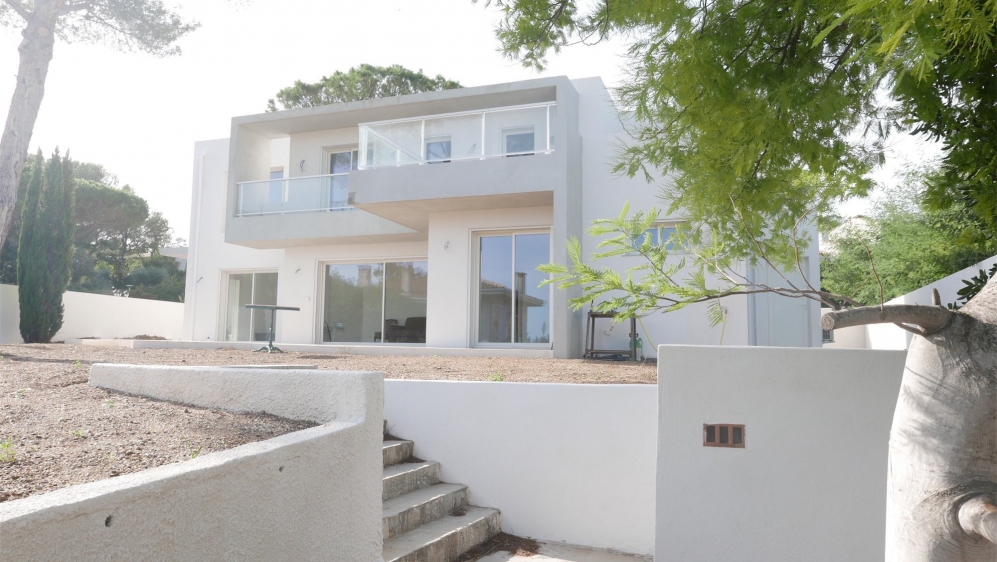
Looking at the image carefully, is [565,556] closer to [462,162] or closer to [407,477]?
[407,477]

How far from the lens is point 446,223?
12.7 metres

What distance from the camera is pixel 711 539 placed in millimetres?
4637

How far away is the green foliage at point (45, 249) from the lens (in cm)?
1680

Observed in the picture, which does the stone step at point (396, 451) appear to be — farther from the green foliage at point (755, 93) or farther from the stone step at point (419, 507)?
the green foliage at point (755, 93)

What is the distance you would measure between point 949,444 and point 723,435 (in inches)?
97.6

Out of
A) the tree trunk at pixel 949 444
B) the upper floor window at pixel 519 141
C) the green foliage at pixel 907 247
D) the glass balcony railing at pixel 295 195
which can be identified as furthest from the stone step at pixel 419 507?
the green foliage at pixel 907 247

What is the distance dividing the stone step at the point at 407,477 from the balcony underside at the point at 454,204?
6.15m

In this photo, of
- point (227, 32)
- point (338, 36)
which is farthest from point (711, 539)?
point (227, 32)

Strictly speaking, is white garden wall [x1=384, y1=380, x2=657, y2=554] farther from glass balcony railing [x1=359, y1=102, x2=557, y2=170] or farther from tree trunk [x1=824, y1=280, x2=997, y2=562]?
glass balcony railing [x1=359, y1=102, x2=557, y2=170]

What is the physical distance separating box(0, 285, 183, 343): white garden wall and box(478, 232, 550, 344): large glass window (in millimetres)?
12238

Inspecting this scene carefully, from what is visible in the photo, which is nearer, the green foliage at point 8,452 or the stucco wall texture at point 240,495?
the stucco wall texture at point 240,495

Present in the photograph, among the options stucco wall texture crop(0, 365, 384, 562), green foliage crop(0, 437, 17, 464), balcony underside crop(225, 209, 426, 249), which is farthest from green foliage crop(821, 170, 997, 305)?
green foliage crop(0, 437, 17, 464)

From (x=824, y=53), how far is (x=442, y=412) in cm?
427

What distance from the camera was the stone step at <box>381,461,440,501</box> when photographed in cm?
545
